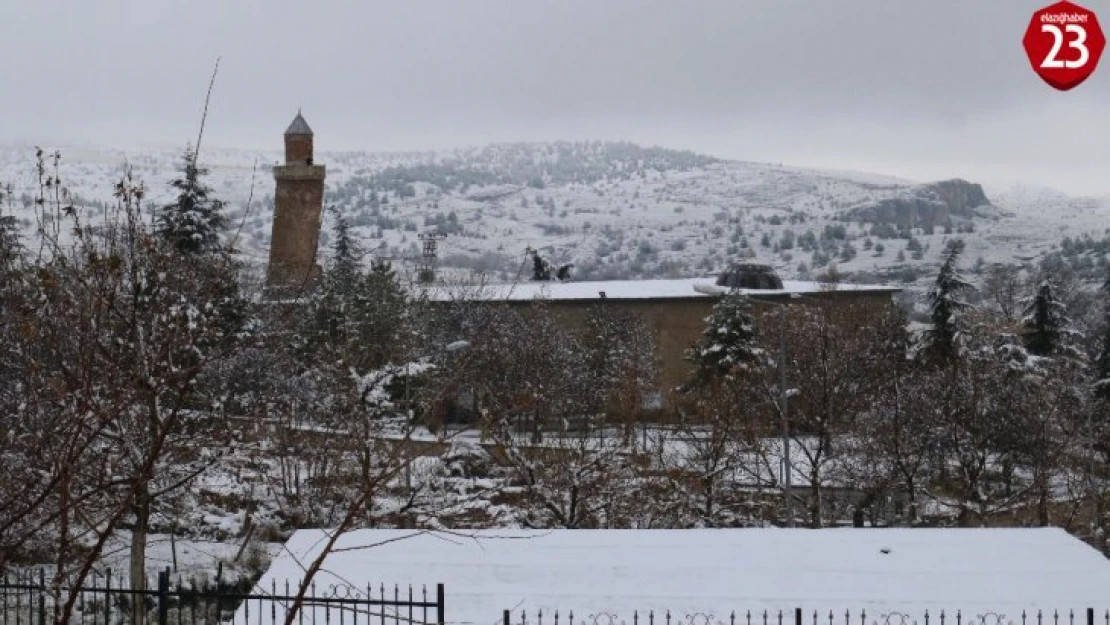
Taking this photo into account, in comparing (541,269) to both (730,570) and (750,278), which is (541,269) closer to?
(750,278)

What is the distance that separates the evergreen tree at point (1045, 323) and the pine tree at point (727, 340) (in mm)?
10982

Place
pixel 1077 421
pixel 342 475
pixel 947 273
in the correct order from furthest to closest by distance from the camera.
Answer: pixel 947 273
pixel 1077 421
pixel 342 475

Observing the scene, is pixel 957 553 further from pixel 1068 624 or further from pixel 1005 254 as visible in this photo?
pixel 1005 254

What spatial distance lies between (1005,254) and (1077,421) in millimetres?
147982

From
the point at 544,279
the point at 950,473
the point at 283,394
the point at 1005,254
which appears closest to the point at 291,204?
the point at 544,279

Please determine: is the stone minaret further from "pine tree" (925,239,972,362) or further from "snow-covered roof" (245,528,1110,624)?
"snow-covered roof" (245,528,1110,624)

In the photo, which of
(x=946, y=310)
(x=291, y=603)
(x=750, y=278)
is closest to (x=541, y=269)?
(x=750, y=278)

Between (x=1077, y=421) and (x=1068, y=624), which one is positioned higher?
(x=1068, y=624)

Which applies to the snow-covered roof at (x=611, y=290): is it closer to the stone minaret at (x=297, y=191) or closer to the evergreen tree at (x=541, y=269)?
the evergreen tree at (x=541, y=269)

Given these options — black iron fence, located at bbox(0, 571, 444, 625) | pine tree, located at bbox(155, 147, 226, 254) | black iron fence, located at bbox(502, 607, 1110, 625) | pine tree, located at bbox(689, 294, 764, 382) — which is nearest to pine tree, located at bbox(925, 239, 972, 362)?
pine tree, located at bbox(689, 294, 764, 382)

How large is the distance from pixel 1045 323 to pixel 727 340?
12.8 m

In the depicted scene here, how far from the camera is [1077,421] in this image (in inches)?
1239

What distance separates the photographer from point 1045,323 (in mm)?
45906

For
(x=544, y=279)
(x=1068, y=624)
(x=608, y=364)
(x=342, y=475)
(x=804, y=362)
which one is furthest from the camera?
(x=544, y=279)
